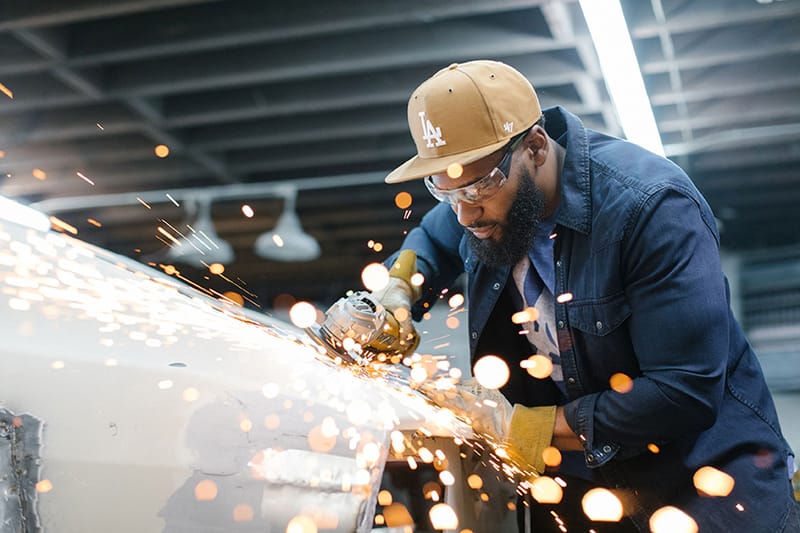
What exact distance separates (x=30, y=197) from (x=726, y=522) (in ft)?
27.8

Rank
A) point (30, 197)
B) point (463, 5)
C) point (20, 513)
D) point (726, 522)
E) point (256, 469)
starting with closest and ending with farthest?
point (20, 513) < point (256, 469) < point (726, 522) < point (463, 5) < point (30, 197)

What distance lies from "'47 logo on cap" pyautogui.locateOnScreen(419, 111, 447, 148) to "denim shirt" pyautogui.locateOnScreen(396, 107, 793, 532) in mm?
390

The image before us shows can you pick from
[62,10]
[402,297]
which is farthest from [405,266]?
[62,10]

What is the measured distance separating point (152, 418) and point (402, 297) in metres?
1.10

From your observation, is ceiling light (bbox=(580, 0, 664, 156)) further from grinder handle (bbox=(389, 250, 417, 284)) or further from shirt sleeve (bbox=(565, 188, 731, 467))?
shirt sleeve (bbox=(565, 188, 731, 467))

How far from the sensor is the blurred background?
4.76m

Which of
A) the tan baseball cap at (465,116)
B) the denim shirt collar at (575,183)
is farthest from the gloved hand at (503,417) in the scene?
the tan baseball cap at (465,116)

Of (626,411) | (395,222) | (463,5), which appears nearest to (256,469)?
(626,411)

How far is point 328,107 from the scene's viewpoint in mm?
5770

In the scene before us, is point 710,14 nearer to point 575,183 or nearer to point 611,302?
point 575,183

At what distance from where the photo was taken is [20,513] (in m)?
1.56

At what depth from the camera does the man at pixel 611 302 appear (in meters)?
2.08

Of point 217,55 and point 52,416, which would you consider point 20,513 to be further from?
point 217,55

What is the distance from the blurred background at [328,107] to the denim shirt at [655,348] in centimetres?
247
